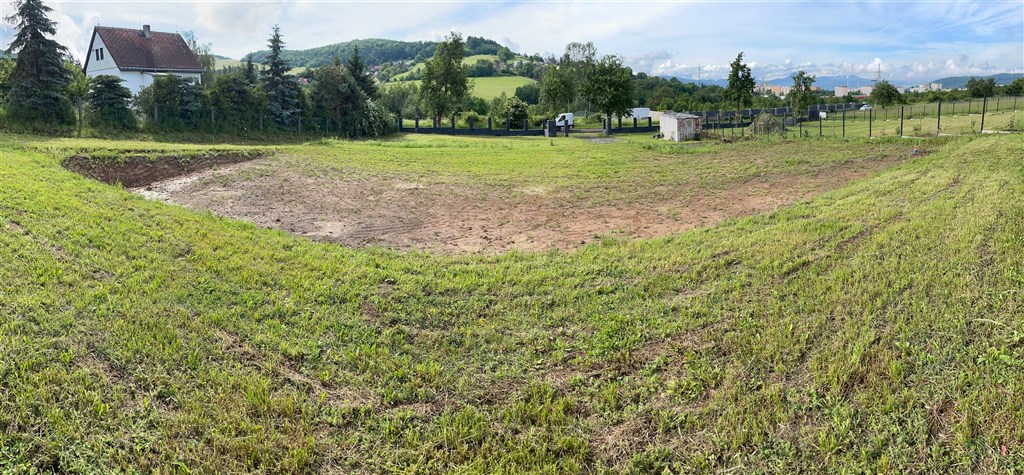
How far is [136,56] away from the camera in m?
36.9

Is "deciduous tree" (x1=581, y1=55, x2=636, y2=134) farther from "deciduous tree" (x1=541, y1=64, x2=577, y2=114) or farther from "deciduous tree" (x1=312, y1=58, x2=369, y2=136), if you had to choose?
"deciduous tree" (x1=312, y1=58, x2=369, y2=136)

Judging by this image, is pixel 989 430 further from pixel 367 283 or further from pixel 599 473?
pixel 367 283

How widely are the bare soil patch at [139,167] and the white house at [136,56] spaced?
23286mm

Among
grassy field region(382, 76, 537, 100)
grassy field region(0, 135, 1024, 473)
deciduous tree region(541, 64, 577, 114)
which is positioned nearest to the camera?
grassy field region(0, 135, 1024, 473)

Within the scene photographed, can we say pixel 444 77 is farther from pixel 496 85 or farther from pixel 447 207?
pixel 496 85

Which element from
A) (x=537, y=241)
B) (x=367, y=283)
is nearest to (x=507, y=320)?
(x=367, y=283)

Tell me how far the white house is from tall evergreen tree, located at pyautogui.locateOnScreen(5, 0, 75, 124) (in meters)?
12.7

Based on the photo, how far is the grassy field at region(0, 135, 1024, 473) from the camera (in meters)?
3.39

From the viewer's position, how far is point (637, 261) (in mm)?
7164

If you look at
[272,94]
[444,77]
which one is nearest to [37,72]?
[272,94]

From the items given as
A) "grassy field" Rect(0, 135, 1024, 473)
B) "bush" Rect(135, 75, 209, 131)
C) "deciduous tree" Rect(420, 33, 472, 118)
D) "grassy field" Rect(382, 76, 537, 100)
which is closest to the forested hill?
"grassy field" Rect(382, 76, 537, 100)

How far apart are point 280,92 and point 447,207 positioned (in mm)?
22374

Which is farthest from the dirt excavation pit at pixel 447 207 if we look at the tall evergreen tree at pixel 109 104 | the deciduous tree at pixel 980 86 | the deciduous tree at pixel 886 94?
the deciduous tree at pixel 980 86

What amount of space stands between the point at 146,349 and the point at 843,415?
196 inches
